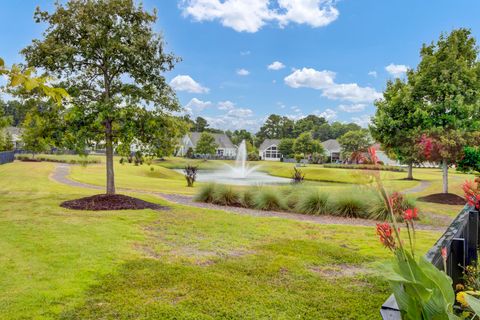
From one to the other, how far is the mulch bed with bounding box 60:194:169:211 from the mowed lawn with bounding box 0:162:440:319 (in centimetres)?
168

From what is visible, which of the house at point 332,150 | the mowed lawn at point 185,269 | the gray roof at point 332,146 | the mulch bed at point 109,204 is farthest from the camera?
the gray roof at point 332,146

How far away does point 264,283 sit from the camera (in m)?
5.33

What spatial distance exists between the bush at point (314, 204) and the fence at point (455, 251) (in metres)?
8.84

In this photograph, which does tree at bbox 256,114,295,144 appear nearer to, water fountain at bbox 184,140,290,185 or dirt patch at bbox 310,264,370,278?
water fountain at bbox 184,140,290,185

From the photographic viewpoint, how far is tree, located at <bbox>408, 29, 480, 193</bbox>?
1581cm

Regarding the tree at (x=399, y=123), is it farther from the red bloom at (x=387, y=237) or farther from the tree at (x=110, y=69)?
the red bloom at (x=387, y=237)

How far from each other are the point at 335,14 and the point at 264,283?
16789mm

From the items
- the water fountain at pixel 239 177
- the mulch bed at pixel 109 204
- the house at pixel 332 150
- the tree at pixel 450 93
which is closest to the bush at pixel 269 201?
the mulch bed at pixel 109 204

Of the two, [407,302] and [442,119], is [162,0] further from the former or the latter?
[407,302]

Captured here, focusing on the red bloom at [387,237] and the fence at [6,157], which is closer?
the red bloom at [387,237]

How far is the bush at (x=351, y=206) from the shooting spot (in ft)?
41.2

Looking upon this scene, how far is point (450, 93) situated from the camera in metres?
16.3

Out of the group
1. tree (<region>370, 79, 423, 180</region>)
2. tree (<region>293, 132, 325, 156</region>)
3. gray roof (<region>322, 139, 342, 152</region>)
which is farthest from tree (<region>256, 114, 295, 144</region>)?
tree (<region>370, 79, 423, 180</region>)

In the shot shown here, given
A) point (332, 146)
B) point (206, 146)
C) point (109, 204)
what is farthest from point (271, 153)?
point (109, 204)
